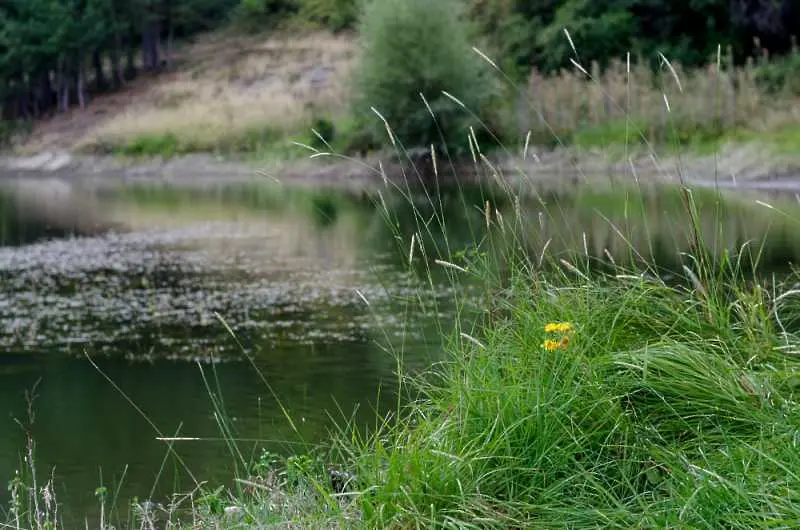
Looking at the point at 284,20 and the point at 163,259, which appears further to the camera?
the point at 284,20

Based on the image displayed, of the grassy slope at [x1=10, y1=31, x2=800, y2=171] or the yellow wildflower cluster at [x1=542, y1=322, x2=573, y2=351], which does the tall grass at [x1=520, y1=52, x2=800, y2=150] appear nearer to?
the grassy slope at [x1=10, y1=31, x2=800, y2=171]

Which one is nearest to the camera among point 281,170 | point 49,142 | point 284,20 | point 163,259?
point 163,259

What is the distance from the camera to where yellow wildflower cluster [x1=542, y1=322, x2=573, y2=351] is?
3705 mm

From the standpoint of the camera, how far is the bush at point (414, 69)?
37344 millimetres

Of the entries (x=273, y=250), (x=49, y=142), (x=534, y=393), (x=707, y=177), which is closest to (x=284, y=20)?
(x=49, y=142)

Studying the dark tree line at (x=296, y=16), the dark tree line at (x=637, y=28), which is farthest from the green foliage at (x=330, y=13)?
the dark tree line at (x=637, y=28)

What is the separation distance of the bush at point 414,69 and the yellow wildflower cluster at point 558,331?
3335 cm

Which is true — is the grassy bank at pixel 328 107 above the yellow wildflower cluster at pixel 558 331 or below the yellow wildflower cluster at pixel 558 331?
below

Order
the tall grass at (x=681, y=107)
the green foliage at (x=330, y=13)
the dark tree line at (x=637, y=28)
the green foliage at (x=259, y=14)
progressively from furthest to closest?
the green foliage at (x=259, y=14) < the green foliage at (x=330, y=13) < the dark tree line at (x=637, y=28) < the tall grass at (x=681, y=107)

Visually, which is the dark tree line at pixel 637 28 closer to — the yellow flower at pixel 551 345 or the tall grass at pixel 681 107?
the tall grass at pixel 681 107

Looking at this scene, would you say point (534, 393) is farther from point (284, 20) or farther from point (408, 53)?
point (284, 20)

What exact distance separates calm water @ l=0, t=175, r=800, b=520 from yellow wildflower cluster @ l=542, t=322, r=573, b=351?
41 centimetres

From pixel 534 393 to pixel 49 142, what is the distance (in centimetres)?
5279

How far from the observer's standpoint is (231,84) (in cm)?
5406
